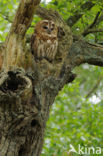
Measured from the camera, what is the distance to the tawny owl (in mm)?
4660

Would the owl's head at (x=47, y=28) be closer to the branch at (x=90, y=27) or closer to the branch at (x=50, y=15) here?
the branch at (x=50, y=15)

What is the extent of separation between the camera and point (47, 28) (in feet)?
18.2

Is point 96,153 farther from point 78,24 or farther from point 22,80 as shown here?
point 22,80

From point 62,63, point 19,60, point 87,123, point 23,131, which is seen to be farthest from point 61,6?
point 87,123

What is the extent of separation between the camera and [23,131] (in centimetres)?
347

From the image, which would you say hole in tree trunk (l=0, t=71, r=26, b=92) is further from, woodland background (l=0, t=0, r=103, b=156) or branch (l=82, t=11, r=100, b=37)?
branch (l=82, t=11, r=100, b=37)

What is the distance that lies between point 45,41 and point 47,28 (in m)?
0.44

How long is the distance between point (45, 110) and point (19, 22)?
1.42m

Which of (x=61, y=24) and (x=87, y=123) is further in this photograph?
(x=87, y=123)

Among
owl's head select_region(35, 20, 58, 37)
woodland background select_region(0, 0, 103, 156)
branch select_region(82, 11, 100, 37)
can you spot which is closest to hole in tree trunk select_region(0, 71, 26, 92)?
owl's head select_region(35, 20, 58, 37)

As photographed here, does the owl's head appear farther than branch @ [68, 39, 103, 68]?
Yes

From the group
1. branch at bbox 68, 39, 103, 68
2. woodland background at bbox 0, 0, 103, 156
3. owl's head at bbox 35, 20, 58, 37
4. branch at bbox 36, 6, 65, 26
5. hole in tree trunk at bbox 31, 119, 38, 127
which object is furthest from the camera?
woodland background at bbox 0, 0, 103, 156

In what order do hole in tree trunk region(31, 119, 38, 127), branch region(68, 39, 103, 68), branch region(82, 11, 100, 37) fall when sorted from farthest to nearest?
branch region(82, 11, 100, 37) < branch region(68, 39, 103, 68) < hole in tree trunk region(31, 119, 38, 127)

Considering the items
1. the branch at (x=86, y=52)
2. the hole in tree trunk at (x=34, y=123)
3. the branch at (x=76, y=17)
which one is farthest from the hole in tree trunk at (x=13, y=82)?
the branch at (x=76, y=17)
